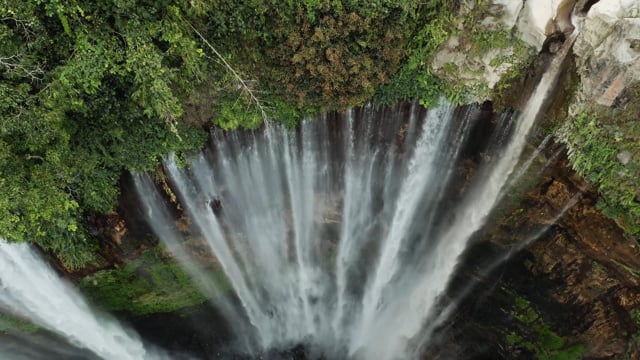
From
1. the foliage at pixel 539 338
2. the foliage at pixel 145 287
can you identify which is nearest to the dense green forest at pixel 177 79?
the foliage at pixel 145 287

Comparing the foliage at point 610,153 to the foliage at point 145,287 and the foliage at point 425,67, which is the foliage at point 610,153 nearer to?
the foliage at point 425,67

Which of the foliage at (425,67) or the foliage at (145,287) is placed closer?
the foliage at (425,67)

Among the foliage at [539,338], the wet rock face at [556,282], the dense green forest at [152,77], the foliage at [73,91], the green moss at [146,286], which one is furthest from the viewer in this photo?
the green moss at [146,286]

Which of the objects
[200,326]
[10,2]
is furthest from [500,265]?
[10,2]

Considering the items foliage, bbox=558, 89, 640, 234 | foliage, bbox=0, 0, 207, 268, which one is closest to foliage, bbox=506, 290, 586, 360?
foliage, bbox=558, 89, 640, 234

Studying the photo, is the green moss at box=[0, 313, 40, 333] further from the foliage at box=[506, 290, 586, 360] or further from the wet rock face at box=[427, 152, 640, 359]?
the foliage at box=[506, 290, 586, 360]

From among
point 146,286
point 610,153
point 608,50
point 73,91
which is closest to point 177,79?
point 73,91

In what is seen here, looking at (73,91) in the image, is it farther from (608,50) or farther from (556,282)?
(556,282)
